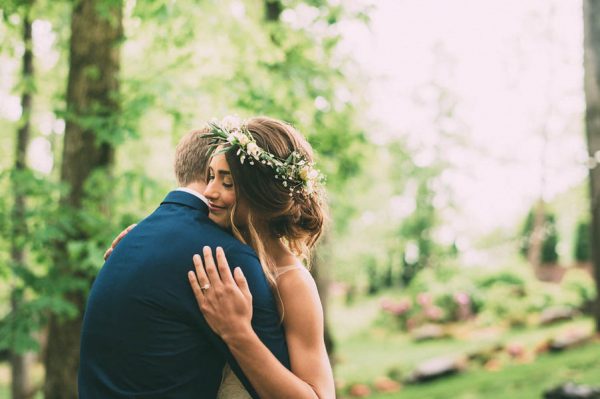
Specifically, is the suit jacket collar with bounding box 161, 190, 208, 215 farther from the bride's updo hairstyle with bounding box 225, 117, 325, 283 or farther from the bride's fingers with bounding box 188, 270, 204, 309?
the bride's fingers with bounding box 188, 270, 204, 309

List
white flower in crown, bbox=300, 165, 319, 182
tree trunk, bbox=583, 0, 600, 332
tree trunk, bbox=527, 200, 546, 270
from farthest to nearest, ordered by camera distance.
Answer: tree trunk, bbox=527, 200, 546, 270 < tree trunk, bbox=583, 0, 600, 332 < white flower in crown, bbox=300, 165, 319, 182

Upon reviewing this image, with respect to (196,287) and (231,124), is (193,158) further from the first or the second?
(196,287)

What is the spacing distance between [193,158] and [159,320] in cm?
82

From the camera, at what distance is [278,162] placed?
2387 mm

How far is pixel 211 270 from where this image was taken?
2.10 m

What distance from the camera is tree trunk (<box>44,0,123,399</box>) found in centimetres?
562

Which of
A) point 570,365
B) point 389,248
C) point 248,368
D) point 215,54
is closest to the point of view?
point 248,368

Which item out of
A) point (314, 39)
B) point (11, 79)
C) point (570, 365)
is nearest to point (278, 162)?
point (314, 39)

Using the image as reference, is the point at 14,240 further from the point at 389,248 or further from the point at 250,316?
the point at 389,248

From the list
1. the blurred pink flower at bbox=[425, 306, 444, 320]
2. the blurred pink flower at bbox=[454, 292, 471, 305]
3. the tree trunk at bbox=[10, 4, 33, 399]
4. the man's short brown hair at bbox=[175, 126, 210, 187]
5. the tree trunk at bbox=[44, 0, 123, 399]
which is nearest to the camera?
the man's short brown hair at bbox=[175, 126, 210, 187]

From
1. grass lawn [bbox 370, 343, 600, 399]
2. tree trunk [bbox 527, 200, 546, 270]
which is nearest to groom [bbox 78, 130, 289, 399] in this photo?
grass lawn [bbox 370, 343, 600, 399]

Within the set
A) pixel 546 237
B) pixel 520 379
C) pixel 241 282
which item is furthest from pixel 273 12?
pixel 546 237

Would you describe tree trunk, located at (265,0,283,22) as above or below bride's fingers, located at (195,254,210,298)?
above

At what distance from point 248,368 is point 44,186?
145 inches
